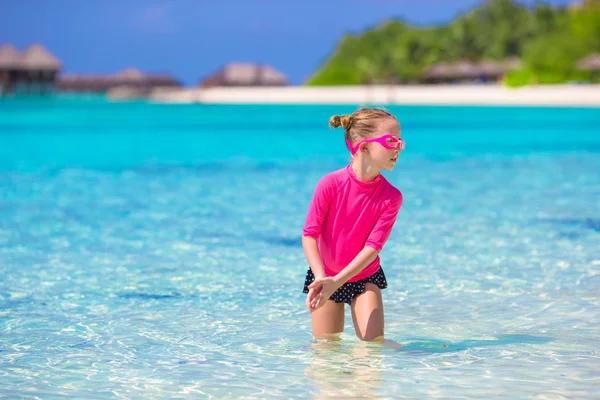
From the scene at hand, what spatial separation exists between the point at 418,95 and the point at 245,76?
57370 mm

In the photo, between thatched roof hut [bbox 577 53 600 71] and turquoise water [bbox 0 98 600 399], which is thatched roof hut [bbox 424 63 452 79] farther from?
turquoise water [bbox 0 98 600 399]

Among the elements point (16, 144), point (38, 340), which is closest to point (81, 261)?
point (38, 340)

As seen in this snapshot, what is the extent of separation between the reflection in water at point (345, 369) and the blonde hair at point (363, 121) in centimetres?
117

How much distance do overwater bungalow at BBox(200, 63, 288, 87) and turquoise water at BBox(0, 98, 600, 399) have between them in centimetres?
12642

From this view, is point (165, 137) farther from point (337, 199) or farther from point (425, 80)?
point (425, 80)

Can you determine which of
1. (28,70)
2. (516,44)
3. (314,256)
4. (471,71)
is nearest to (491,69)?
(471,71)

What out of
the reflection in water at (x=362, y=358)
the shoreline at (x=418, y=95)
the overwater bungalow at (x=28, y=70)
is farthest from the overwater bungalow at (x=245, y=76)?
the reflection in water at (x=362, y=358)

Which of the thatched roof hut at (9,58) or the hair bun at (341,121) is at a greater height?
the thatched roof hut at (9,58)

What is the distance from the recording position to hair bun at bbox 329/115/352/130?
4.25 m

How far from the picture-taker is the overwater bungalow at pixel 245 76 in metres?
141

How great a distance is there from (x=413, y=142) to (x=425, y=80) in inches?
2838

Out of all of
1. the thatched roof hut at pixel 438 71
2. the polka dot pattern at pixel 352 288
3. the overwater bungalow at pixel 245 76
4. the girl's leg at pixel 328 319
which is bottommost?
the girl's leg at pixel 328 319

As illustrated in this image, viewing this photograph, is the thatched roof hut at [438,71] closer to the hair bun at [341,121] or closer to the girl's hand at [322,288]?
the hair bun at [341,121]

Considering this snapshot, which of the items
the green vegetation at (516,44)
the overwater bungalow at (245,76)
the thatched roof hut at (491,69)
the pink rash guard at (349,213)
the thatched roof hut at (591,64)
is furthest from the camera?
the overwater bungalow at (245,76)
